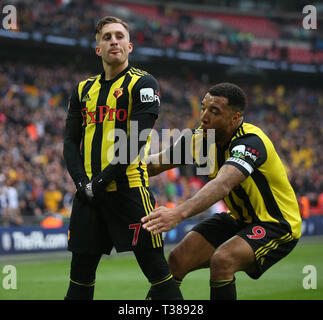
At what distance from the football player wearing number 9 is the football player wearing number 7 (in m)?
0.31

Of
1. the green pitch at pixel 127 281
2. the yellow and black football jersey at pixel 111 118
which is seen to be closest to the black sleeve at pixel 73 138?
the yellow and black football jersey at pixel 111 118

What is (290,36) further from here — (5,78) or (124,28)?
(124,28)

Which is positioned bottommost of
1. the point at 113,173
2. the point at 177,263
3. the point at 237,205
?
the point at 177,263

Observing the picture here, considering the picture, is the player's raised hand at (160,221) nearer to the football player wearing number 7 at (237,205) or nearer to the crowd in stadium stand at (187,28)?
the football player wearing number 7 at (237,205)

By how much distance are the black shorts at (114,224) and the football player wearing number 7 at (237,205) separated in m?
0.21

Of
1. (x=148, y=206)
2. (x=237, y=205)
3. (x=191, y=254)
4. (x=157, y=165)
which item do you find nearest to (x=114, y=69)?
(x=157, y=165)

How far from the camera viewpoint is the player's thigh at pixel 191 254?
5.00 metres

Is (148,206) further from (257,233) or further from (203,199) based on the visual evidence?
(257,233)

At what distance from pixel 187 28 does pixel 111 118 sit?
30.0 m

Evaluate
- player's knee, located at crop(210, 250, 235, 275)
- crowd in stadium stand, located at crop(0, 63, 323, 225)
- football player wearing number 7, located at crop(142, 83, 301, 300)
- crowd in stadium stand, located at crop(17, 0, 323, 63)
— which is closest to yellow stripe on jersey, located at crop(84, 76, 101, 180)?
A: football player wearing number 7, located at crop(142, 83, 301, 300)

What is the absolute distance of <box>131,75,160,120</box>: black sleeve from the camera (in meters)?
4.57

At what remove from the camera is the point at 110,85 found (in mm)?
4695

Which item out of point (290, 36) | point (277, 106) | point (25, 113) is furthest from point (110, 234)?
point (290, 36)

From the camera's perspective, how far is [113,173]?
446 cm
